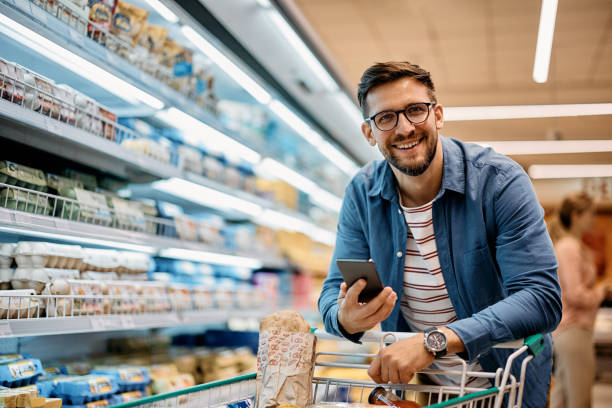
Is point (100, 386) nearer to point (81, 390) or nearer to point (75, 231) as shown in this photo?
point (81, 390)

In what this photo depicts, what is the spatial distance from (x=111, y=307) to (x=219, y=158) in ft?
5.04

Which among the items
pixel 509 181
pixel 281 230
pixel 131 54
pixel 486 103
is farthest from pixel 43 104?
pixel 486 103

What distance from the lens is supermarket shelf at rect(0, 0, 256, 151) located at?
76.9 inches

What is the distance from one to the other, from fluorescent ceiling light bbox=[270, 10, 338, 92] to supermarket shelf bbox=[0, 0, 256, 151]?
0.81 meters

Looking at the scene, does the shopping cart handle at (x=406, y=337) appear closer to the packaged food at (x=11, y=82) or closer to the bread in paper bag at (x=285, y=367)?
the bread in paper bag at (x=285, y=367)

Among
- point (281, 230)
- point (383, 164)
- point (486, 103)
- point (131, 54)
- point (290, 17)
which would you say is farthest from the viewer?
point (486, 103)

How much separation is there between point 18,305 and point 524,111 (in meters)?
7.99

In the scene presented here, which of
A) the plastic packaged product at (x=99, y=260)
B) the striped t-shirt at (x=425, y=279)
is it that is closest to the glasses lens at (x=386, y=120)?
the striped t-shirt at (x=425, y=279)

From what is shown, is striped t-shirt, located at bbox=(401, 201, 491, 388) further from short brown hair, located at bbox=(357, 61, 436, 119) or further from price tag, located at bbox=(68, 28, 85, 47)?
price tag, located at bbox=(68, 28, 85, 47)

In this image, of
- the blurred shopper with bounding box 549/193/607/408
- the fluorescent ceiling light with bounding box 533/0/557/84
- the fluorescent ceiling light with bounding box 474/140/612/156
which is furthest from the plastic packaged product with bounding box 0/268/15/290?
the fluorescent ceiling light with bounding box 474/140/612/156

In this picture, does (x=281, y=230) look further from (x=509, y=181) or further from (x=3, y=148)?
(x=509, y=181)

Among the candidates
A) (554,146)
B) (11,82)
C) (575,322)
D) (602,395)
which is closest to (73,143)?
(11,82)

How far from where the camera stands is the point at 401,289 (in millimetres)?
1832

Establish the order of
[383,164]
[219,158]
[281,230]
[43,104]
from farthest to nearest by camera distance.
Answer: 1. [281,230]
2. [219,158]
3. [43,104]
4. [383,164]
